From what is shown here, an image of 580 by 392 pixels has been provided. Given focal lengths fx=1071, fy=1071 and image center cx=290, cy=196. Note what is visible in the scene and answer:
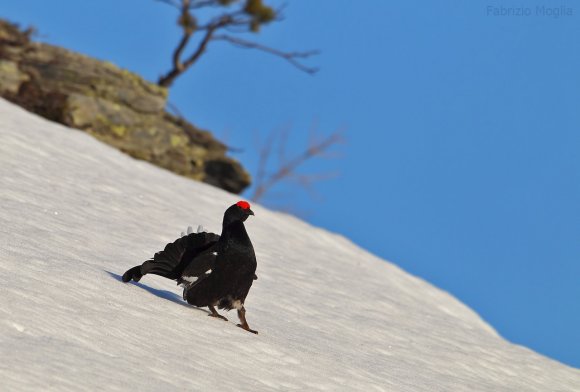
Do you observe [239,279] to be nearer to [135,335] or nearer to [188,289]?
[188,289]

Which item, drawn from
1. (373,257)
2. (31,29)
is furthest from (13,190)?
(31,29)

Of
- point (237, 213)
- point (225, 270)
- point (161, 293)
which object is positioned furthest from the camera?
point (161, 293)

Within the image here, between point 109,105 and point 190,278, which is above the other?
point 109,105

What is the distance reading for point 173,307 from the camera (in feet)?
27.0

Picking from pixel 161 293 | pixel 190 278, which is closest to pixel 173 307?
pixel 190 278

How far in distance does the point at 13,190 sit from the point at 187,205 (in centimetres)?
474

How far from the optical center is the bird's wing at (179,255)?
28.1ft

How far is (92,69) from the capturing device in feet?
71.8

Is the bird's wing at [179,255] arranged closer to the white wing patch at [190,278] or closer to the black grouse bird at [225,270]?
the black grouse bird at [225,270]

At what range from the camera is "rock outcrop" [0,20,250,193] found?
20.4 m

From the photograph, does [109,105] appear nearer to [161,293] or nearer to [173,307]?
[161,293]

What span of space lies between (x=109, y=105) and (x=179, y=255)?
42.0 feet

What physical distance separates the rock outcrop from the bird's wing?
12050 millimetres

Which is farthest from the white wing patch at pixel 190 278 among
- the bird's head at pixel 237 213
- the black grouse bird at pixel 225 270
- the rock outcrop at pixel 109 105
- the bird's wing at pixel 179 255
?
the rock outcrop at pixel 109 105
